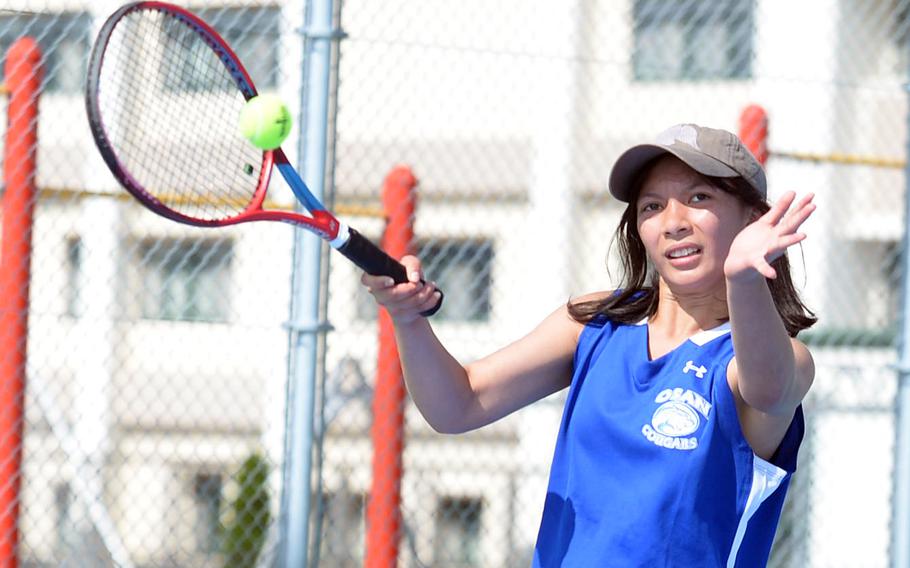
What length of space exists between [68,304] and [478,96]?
173 inches

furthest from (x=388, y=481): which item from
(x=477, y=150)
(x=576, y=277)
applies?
(x=477, y=150)

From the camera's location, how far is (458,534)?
34.3ft

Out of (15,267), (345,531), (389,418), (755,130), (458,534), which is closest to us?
(15,267)

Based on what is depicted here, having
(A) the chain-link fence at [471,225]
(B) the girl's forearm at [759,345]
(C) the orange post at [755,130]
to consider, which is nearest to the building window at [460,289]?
(A) the chain-link fence at [471,225]

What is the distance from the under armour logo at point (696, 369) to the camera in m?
2.12

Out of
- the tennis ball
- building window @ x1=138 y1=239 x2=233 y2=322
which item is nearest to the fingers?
the tennis ball

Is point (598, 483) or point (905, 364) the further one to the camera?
point (905, 364)

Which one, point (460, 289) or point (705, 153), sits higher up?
point (460, 289)

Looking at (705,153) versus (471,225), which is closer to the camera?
(705,153)

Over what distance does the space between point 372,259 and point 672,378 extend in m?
0.56

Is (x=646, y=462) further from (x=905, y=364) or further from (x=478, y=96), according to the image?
(x=478, y=96)

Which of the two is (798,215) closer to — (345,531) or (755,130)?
(755,130)

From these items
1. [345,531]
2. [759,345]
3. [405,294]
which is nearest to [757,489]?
[759,345]

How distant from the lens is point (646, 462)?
208 centimetres
